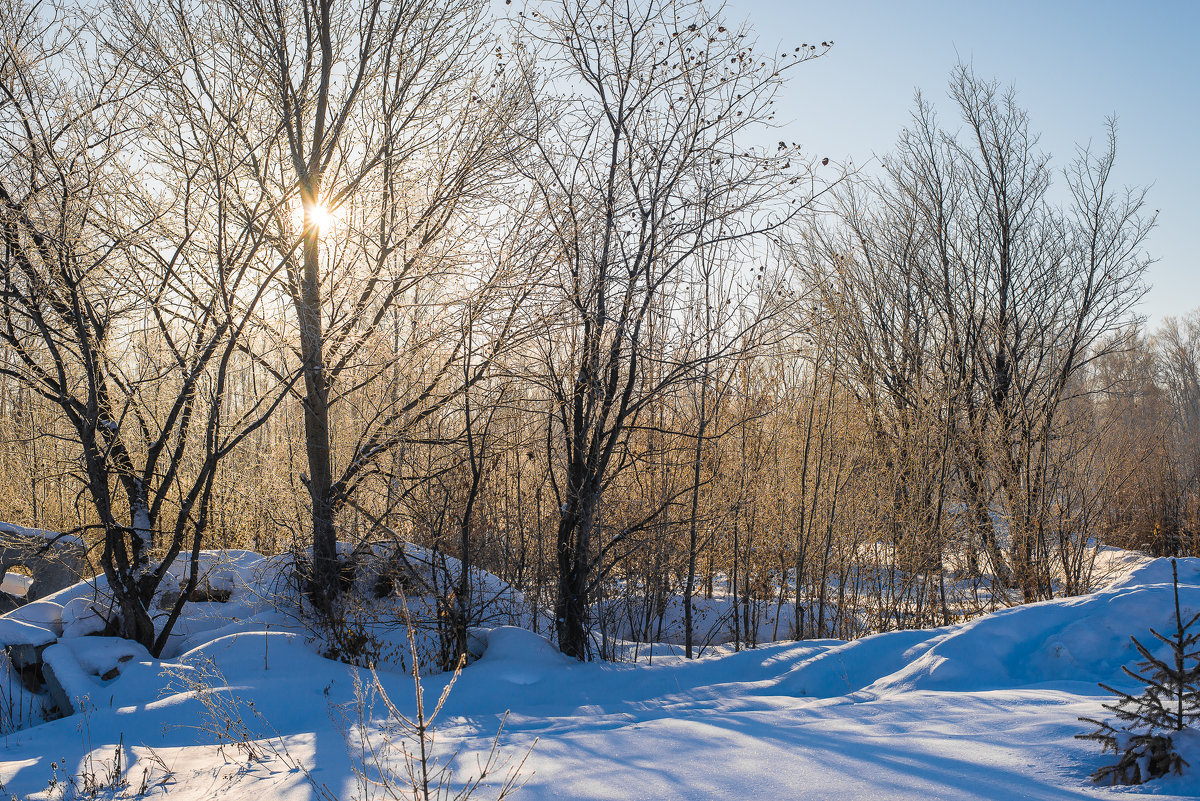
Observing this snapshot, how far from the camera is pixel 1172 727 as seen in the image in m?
2.43

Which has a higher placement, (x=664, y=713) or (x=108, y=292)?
(x=108, y=292)

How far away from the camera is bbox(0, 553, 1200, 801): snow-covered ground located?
9.07 feet

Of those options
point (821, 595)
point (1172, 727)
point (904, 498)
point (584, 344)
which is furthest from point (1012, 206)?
point (1172, 727)

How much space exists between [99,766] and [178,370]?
360 centimetres

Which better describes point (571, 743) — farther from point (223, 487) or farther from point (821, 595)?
point (223, 487)

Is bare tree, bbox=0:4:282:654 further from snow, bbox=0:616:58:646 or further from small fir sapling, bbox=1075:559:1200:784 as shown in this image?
small fir sapling, bbox=1075:559:1200:784

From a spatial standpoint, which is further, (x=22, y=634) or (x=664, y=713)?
(x=22, y=634)

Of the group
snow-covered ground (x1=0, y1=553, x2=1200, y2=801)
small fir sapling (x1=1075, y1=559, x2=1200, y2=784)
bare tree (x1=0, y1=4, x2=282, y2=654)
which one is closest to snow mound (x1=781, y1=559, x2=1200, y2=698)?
snow-covered ground (x1=0, y1=553, x2=1200, y2=801)

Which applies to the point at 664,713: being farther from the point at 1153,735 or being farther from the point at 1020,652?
the point at 1153,735

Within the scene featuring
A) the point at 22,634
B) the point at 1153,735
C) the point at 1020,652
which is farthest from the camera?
the point at 22,634

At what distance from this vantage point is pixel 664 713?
446cm

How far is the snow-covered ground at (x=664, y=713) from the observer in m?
2.76

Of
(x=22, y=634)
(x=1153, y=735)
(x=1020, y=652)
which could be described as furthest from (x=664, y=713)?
(x=22, y=634)

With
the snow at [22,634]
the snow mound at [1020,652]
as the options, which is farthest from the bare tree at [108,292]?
the snow mound at [1020,652]
